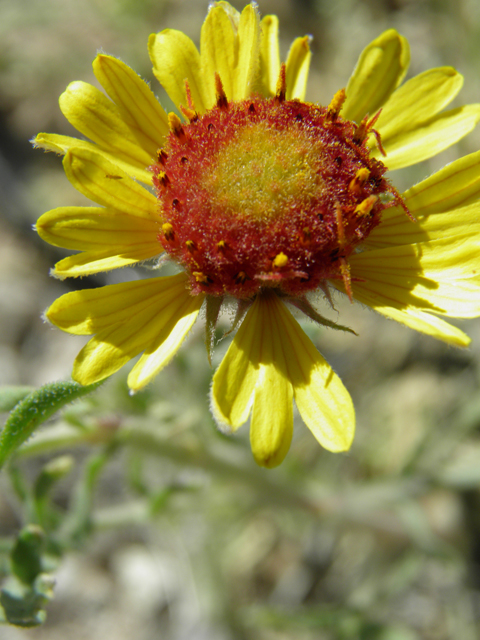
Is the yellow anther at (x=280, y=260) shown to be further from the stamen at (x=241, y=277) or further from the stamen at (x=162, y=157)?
the stamen at (x=162, y=157)

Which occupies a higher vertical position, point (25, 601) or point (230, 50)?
point (230, 50)

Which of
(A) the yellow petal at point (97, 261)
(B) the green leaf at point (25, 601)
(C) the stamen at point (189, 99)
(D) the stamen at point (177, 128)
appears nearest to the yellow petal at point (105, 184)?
(A) the yellow petal at point (97, 261)

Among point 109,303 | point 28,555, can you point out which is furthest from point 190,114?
point 28,555

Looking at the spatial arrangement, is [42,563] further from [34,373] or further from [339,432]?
[34,373]

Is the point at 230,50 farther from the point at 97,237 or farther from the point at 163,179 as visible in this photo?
the point at 97,237

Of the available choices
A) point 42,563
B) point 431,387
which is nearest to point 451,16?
point 431,387

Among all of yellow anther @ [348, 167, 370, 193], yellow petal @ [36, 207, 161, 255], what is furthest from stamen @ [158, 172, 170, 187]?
yellow anther @ [348, 167, 370, 193]
